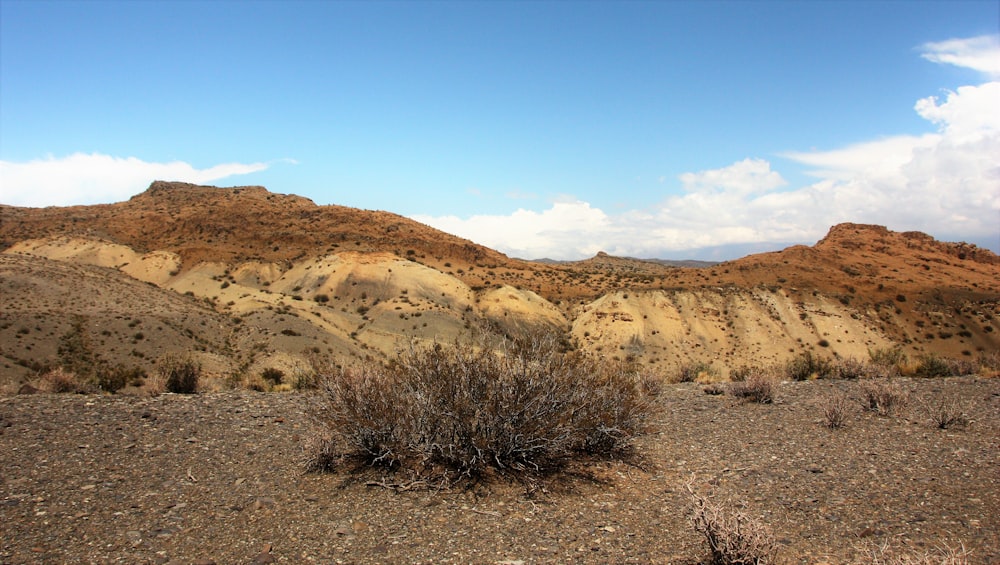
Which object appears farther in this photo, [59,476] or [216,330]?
[216,330]

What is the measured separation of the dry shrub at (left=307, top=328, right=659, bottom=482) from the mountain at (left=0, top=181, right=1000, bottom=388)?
2008 centimetres

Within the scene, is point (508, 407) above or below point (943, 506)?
above

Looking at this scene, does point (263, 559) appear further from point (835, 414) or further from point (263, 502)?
point (835, 414)

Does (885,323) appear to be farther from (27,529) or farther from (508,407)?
(27,529)

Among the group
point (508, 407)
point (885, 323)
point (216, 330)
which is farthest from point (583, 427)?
point (885, 323)

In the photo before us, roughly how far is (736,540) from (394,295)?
46266 millimetres

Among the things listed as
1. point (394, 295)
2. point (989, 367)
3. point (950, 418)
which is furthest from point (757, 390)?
point (394, 295)

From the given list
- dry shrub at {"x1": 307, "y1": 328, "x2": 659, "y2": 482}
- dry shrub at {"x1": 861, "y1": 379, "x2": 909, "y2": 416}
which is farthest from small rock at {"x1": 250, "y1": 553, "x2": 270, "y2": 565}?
dry shrub at {"x1": 861, "y1": 379, "x2": 909, "y2": 416}

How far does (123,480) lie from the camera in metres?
7.15

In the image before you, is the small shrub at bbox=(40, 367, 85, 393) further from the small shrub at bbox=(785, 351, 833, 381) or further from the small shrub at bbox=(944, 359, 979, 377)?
the small shrub at bbox=(944, 359, 979, 377)

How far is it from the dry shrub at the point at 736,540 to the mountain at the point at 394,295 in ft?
81.1

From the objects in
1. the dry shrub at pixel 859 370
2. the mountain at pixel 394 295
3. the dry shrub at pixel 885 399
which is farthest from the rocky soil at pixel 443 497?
the mountain at pixel 394 295

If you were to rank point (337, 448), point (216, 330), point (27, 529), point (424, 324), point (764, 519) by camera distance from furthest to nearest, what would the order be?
point (424, 324) < point (216, 330) < point (337, 448) < point (764, 519) < point (27, 529)

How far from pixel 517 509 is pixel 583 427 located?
1.99 metres
